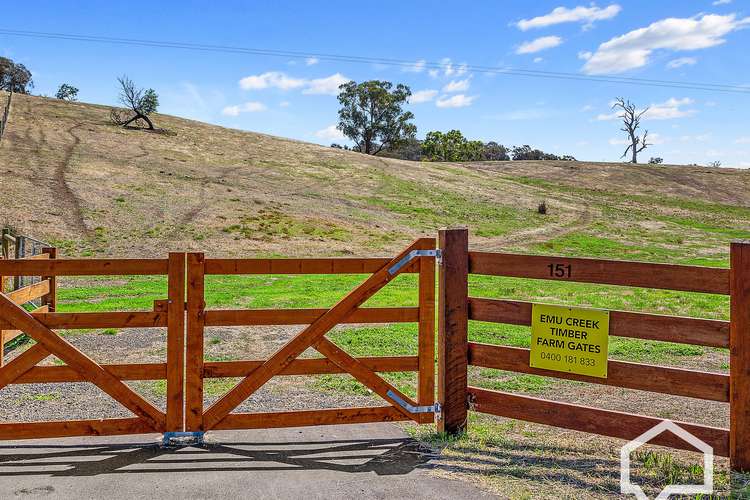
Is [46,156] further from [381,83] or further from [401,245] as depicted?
[381,83]

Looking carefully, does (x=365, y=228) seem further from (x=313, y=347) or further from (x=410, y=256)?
(x=313, y=347)

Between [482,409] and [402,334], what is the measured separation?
5666 millimetres

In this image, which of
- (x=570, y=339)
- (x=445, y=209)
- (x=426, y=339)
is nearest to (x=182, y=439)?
(x=426, y=339)

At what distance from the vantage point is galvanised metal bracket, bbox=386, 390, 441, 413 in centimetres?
588

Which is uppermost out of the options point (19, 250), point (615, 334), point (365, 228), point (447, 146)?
point (447, 146)

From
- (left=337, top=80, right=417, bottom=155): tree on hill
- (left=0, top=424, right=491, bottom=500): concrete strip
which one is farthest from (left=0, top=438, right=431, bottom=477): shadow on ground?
(left=337, top=80, right=417, bottom=155): tree on hill

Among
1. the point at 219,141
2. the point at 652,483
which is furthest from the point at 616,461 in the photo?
the point at 219,141

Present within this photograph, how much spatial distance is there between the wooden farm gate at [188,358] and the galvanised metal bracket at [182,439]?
0.04 m

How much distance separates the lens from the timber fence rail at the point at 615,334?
4.90 m

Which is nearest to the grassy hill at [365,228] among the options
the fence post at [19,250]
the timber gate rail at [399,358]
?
the timber gate rail at [399,358]

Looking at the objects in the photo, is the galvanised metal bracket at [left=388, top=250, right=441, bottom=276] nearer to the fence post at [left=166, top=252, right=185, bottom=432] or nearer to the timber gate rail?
the timber gate rail

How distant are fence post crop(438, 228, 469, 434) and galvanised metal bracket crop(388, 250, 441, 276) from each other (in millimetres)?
162

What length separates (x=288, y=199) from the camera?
39594mm

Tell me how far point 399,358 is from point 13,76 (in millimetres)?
99237
